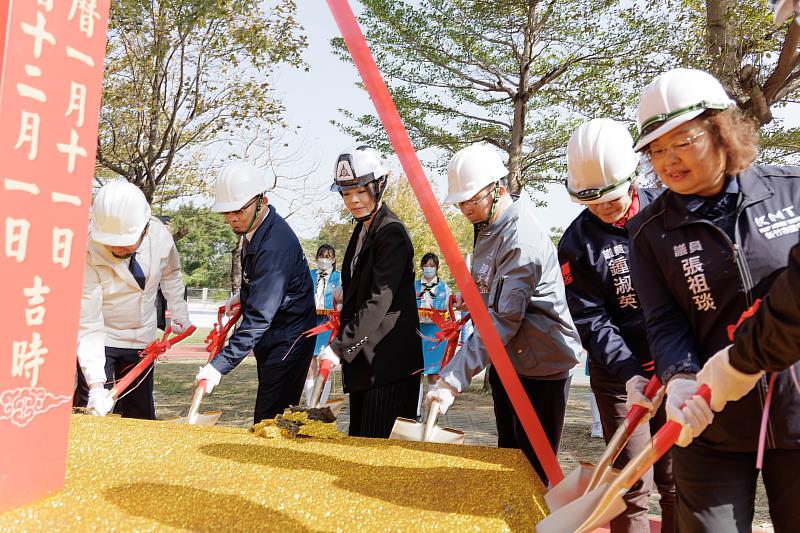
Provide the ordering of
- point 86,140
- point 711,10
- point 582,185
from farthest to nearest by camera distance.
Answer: point 711,10, point 582,185, point 86,140

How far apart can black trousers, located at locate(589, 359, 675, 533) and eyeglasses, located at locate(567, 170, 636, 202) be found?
704 mm

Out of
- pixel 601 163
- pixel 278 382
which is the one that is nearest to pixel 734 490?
pixel 601 163

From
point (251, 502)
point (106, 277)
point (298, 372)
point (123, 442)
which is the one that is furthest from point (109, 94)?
point (251, 502)

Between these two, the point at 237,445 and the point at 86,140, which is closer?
the point at 86,140

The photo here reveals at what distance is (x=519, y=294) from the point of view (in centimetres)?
→ 242

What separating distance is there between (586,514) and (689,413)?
32cm

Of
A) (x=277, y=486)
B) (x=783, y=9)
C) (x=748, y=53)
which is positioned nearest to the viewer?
(x=783, y=9)

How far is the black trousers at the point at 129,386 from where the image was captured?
3.21 meters

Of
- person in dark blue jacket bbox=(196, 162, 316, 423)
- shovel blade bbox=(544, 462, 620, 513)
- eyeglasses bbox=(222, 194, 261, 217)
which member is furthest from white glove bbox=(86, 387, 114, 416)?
shovel blade bbox=(544, 462, 620, 513)

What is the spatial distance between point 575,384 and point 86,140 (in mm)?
9914

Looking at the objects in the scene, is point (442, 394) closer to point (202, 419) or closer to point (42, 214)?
point (202, 419)

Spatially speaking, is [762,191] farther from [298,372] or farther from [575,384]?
[575,384]

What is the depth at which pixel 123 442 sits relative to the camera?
194 cm

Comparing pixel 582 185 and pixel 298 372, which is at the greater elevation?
pixel 582 185
